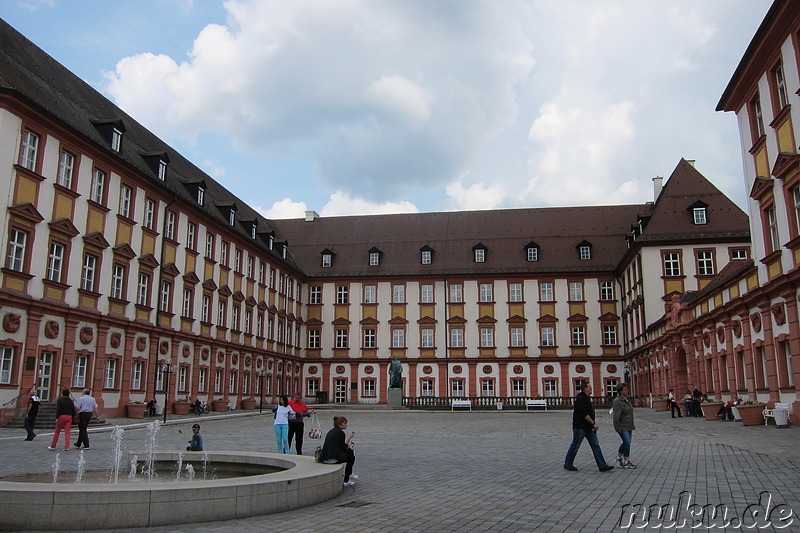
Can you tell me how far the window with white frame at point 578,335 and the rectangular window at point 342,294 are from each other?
66.0 feet

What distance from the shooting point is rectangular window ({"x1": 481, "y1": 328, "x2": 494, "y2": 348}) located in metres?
60.7

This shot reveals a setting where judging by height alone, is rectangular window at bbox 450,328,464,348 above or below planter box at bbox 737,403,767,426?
above

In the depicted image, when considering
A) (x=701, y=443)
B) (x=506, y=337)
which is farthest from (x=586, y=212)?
(x=701, y=443)

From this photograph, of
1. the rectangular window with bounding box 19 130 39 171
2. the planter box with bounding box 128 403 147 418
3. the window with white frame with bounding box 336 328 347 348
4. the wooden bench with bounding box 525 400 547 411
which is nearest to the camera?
the rectangular window with bounding box 19 130 39 171

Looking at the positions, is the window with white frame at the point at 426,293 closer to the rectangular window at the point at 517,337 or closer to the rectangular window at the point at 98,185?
the rectangular window at the point at 517,337

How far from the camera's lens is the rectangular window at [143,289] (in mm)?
35906

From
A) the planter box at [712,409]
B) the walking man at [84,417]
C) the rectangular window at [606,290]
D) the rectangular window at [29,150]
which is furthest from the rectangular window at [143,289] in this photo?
the rectangular window at [606,290]

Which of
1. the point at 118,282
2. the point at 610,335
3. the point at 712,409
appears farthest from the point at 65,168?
the point at 610,335

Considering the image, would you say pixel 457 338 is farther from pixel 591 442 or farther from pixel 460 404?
pixel 591 442

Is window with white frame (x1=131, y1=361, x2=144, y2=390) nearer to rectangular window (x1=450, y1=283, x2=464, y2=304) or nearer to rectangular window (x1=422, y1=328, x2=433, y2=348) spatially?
rectangular window (x1=422, y1=328, x2=433, y2=348)

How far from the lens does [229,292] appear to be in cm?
4669

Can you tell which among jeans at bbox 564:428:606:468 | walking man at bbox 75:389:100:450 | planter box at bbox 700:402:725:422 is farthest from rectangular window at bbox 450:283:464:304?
jeans at bbox 564:428:606:468

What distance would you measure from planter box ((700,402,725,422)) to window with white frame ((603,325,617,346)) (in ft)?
97.2
